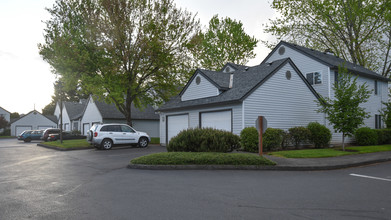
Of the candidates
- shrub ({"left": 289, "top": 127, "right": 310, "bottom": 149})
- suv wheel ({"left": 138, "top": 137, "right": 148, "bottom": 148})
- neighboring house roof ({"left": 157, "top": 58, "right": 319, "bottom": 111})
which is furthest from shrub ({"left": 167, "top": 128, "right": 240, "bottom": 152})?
suv wheel ({"left": 138, "top": 137, "right": 148, "bottom": 148})

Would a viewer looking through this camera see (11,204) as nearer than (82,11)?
Yes

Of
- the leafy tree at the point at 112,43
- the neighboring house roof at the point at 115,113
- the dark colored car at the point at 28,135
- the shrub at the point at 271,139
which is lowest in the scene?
the dark colored car at the point at 28,135

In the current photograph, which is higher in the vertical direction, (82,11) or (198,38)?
(82,11)

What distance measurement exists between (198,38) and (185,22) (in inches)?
65.9

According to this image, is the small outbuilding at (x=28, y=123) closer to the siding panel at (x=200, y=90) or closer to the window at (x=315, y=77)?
the siding panel at (x=200, y=90)

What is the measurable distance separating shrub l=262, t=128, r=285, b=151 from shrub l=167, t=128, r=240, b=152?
300 cm

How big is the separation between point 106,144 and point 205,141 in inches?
375

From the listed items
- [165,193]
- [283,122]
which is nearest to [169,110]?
[283,122]

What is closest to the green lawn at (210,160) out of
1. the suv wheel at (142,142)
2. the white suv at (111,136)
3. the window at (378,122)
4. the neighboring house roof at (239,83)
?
the neighboring house roof at (239,83)

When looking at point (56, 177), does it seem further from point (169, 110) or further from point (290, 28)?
point (290, 28)

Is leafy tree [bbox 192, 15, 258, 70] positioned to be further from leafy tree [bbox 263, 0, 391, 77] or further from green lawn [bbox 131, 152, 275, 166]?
green lawn [bbox 131, 152, 275, 166]

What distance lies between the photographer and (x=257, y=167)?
10.4 meters

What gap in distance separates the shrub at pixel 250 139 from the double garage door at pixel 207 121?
7.11 ft

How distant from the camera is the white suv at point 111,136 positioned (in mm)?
19281
